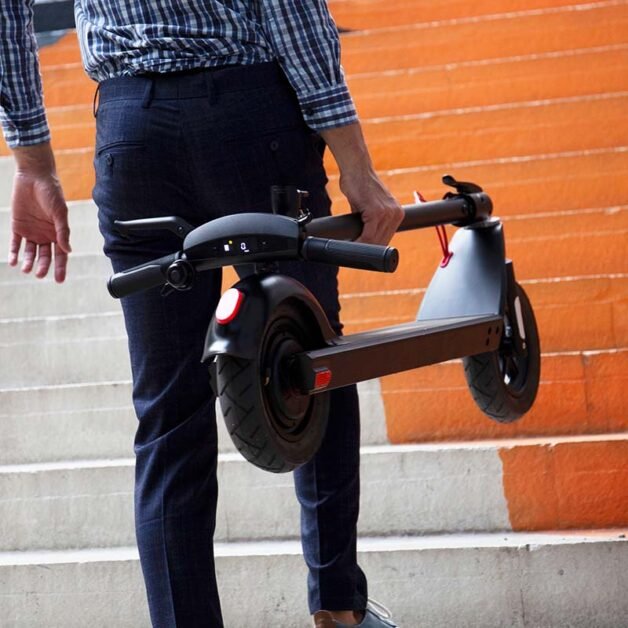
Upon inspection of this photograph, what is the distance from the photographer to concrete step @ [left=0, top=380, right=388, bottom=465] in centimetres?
300

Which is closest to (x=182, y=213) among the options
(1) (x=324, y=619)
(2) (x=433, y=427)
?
(1) (x=324, y=619)

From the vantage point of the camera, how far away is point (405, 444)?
2904 millimetres

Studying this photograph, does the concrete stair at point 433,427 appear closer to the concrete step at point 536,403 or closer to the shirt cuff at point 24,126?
the concrete step at point 536,403

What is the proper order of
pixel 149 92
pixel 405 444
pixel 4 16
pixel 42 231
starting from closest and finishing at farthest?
pixel 149 92 → pixel 4 16 → pixel 42 231 → pixel 405 444

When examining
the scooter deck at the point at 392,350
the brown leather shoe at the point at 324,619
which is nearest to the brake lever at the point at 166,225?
the scooter deck at the point at 392,350

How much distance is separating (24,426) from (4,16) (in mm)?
1393

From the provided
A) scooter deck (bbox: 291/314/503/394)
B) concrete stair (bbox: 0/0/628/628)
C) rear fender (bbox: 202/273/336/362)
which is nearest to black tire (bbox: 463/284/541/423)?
scooter deck (bbox: 291/314/503/394)

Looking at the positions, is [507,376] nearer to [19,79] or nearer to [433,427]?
[433,427]

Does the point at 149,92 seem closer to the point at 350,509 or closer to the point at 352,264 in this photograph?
the point at 352,264

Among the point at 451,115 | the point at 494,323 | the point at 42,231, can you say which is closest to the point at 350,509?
the point at 494,323

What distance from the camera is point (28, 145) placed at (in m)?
1.99

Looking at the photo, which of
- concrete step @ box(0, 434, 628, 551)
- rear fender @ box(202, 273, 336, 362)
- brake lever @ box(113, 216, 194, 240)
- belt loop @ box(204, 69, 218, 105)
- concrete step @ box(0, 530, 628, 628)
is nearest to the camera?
rear fender @ box(202, 273, 336, 362)

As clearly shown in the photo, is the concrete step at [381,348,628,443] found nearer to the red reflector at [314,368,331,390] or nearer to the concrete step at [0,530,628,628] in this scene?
the concrete step at [0,530,628,628]

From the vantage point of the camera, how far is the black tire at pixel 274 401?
1498mm
